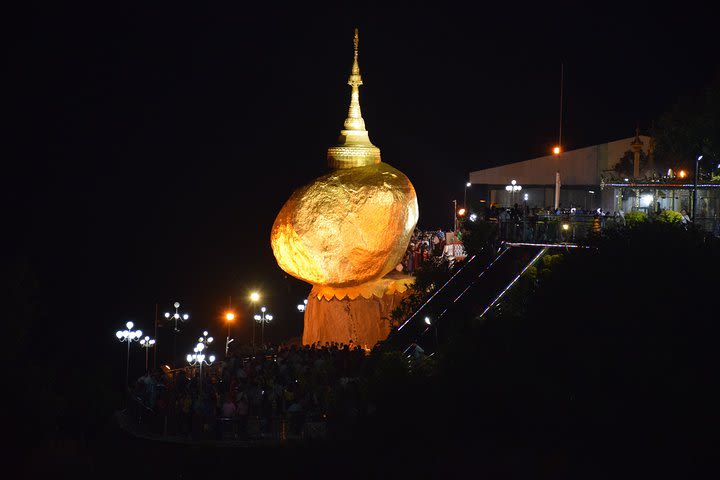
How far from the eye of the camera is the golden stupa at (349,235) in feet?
94.6

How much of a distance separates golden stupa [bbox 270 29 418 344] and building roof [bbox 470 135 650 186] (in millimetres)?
9595

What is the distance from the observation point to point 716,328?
1817 centimetres

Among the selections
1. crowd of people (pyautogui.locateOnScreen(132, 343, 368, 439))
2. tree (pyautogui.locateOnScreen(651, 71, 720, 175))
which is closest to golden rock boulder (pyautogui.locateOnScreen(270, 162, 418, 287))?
crowd of people (pyautogui.locateOnScreen(132, 343, 368, 439))

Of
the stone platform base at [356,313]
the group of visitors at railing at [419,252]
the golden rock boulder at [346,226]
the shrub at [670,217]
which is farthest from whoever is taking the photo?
the group of visitors at railing at [419,252]

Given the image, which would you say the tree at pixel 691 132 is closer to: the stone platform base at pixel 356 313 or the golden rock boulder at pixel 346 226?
the golden rock boulder at pixel 346 226

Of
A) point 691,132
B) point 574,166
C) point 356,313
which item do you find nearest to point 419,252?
point 356,313

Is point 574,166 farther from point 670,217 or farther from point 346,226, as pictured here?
point 670,217

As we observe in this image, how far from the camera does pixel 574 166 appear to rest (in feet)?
127

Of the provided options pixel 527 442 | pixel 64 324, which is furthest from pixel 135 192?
pixel 527 442

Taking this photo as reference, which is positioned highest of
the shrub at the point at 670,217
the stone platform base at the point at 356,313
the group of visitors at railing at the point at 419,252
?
the shrub at the point at 670,217

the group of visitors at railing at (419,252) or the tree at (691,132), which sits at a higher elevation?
the tree at (691,132)

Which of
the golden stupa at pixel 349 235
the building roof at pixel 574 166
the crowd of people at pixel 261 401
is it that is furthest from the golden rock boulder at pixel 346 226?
the building roof at pixel 574 166

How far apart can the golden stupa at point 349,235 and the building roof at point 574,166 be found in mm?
9595

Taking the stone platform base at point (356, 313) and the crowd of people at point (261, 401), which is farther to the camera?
the stone platform base at point (356, 313)
